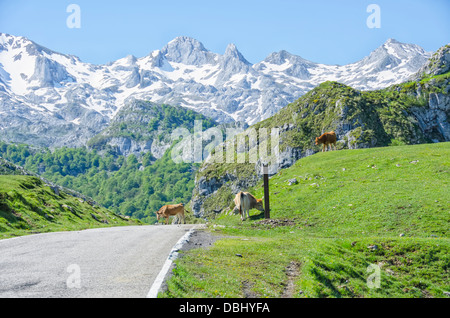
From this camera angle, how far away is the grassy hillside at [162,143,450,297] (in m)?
15.3

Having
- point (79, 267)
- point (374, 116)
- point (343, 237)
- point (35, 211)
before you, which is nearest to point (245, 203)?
point (343, 237)

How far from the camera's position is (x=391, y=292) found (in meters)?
17.3

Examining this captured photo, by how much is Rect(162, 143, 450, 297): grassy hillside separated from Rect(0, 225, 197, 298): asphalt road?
1.61 metres

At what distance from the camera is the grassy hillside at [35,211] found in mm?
33031

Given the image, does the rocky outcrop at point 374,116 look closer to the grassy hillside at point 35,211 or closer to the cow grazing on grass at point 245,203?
the grassy hillside at point 35,211

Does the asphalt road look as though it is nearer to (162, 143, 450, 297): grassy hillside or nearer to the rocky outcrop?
(162, 143, 450, 297): grassy hillside

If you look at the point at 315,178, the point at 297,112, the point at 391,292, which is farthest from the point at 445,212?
the point at 297,112

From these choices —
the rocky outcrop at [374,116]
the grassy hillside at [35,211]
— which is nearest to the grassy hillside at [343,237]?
the grassy hillside at [35,211]

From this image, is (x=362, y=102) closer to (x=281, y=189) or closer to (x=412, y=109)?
(x=412, y=109)

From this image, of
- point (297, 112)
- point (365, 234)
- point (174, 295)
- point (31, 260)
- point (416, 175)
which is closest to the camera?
point (174, 295)

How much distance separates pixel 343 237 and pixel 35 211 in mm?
32227

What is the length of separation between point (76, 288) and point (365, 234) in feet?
73.8

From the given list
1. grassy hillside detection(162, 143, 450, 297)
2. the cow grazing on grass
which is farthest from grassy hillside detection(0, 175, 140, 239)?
grassy hillside detection(162, 143, 450, 297)

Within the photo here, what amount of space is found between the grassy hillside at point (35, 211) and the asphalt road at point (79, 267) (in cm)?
967
